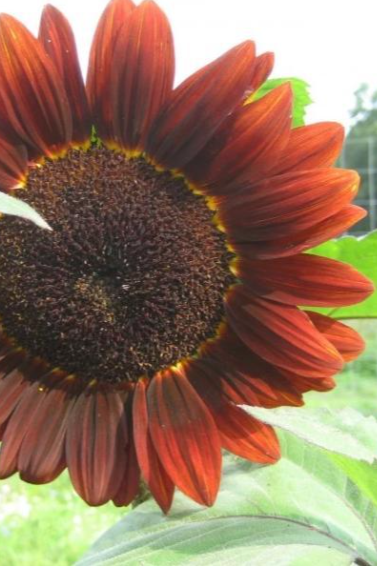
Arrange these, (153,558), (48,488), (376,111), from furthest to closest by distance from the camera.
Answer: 1. (376,111)
2. (48,488)
3. (153,558)

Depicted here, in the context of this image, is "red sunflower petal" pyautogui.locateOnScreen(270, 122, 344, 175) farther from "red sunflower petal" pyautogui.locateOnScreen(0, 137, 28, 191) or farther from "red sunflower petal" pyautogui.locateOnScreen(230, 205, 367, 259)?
"red sunflower petal" pyautogui.locateOnScreen(0, 137, 28, 191)

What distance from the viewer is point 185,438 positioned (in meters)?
0.48

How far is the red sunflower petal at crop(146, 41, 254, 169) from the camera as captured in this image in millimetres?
462

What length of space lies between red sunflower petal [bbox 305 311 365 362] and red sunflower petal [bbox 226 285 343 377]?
0.04 feet

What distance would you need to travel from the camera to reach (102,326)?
Answer: 20.1 inches

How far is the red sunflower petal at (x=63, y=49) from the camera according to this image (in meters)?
0.49

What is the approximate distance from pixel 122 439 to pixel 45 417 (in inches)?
1.8

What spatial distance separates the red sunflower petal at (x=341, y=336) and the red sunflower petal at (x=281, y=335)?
12mm

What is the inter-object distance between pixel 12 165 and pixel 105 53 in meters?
0.08

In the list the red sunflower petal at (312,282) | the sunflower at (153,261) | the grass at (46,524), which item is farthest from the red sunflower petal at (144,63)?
the grass at (46,524)

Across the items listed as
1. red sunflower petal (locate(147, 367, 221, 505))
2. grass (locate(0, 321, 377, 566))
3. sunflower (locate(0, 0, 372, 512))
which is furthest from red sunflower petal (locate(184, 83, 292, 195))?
grass (locate(0, 321, 377, 566))

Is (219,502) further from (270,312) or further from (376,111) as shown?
(376,111)

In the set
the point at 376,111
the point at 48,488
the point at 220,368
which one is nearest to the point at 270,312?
the point at 220,368

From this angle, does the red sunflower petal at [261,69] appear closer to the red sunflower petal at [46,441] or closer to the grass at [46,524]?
the red sunflower petal at [46,441]
